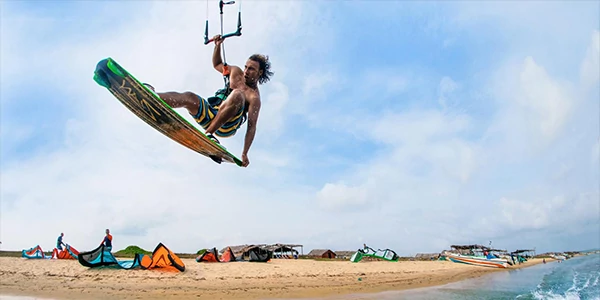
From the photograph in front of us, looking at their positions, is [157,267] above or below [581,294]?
above

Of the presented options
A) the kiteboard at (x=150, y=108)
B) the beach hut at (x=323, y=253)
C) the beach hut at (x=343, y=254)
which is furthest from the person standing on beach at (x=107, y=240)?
the beach hut at (x=343, y=254)

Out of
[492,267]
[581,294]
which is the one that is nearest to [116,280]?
[581,294]

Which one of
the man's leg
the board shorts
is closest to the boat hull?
the board shorts

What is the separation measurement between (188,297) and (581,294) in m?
22.2

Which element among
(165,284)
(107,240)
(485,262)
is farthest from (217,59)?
(485,262)

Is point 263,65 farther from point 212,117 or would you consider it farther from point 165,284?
point 165,284

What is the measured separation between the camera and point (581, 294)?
67.2ft

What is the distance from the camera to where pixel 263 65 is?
21.5 feet

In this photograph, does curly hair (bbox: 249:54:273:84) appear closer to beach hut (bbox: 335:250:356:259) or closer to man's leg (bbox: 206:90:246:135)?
man's leg (bbox: 206:90:246:135)

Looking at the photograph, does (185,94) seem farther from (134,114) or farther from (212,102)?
(134,114)

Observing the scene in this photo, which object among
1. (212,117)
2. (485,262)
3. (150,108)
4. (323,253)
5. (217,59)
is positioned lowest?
(485,262)

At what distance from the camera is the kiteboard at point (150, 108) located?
17.7 feet

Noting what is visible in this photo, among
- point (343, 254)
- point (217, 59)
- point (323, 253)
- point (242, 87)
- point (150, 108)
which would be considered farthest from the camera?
point (343, 254)

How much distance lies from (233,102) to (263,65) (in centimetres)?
102
